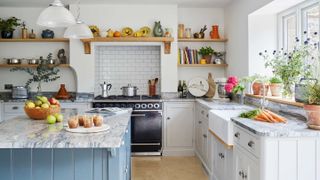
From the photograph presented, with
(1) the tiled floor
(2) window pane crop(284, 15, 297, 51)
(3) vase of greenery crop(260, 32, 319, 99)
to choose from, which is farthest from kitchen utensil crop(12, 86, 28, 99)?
(2) window pane crop(284, 15, 297, 51)

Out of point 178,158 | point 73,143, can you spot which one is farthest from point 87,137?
point 178,158

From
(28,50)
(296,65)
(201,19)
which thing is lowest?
(296,65)

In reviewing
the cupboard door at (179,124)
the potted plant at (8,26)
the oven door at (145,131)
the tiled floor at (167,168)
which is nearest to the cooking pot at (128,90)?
the oven door at (145,131)

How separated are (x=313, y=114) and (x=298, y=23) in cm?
173

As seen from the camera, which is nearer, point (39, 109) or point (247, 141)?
point (247, 141)

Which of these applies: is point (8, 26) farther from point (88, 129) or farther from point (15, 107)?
point (88, 129)

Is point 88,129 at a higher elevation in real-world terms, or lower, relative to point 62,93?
lower

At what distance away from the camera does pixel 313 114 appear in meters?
2.29

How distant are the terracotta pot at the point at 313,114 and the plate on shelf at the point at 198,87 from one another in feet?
10.5

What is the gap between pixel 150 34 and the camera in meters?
5.41

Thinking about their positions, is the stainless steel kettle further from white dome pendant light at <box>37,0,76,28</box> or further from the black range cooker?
white dome pendant light at <box>37,0,76,28</box>

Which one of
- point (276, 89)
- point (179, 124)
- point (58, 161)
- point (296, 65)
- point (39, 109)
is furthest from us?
point (179, 124)

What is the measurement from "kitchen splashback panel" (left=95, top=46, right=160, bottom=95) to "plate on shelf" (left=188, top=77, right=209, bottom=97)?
624 millimetres

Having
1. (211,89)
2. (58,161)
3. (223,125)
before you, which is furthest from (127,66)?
(58,161)
